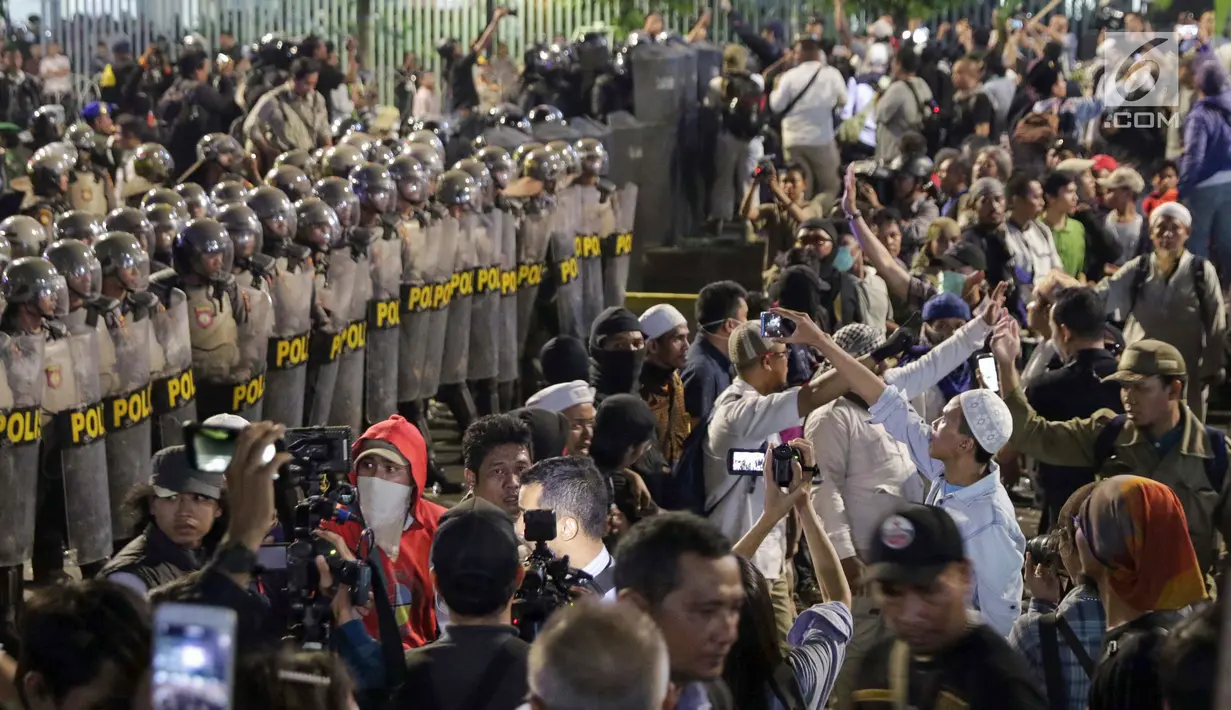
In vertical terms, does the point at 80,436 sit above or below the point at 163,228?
below

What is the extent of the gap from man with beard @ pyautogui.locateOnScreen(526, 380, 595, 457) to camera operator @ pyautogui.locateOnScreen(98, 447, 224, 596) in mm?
2033

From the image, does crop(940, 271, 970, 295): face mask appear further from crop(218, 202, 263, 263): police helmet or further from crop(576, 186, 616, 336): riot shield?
crop(576, 186, 616, 336): riot shield

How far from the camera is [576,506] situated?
5875 millimetres

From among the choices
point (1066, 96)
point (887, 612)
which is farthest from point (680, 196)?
point (887, 612)

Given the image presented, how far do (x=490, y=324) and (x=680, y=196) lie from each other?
18.7ft

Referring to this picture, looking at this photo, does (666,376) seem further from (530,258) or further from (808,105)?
(808,105)

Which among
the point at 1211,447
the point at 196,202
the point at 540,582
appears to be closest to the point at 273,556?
the point at 540,582

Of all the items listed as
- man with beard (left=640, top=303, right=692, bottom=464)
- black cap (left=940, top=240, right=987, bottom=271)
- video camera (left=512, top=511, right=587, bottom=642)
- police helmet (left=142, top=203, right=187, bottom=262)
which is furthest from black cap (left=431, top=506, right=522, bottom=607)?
police helmet (left=142, top=203, right=187, bottom=262)

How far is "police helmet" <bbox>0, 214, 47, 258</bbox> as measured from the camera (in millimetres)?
11133

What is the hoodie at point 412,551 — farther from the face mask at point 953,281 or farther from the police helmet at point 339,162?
the police helmet at point 339,162

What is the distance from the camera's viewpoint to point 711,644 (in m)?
4.27

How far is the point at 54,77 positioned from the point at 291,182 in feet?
45.8

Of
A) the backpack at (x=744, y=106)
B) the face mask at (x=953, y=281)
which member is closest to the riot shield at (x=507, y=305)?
the face mask at (x=953, y=281)

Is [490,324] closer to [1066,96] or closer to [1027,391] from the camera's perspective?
[1027,391]
